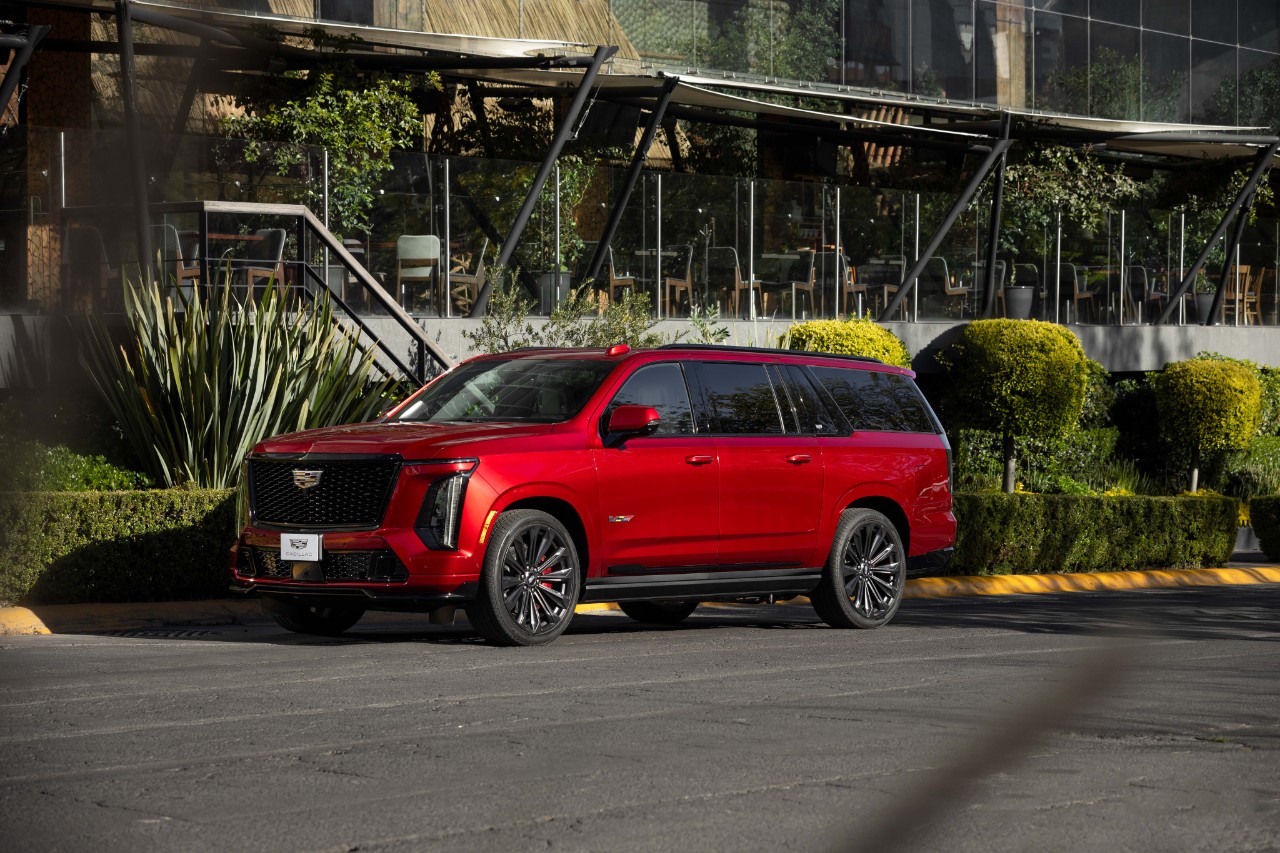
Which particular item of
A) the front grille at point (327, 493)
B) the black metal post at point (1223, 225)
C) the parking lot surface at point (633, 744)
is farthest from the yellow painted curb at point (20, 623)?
the black metal post at point (1223, 225)

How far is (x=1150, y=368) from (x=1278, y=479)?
309 cm

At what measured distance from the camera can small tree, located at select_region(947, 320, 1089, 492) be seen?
88.1 feet

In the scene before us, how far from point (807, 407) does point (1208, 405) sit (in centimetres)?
1953

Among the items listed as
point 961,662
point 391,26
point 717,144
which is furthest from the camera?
point 717,144

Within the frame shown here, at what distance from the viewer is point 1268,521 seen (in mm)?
25672

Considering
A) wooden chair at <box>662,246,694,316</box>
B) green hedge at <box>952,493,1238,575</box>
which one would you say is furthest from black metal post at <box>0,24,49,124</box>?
green hedge at <box>952,493,1238,575</box>

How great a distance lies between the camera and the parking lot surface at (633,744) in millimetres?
6176

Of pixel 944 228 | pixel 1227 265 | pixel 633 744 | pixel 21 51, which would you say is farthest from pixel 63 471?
pixel 1227 265

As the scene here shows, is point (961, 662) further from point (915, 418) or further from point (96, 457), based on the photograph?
point (96, 457)

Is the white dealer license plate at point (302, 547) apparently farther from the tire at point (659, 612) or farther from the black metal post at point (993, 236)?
the black metal post at point (993, 236)

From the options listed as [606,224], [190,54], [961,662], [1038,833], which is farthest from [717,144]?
[1038,833]

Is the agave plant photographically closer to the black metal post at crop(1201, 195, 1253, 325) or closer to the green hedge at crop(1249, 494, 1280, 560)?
the green hedge at crop(1249, 494, 1280, 560)

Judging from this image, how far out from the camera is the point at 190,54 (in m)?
23.3

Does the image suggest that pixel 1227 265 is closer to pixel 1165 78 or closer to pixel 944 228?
pixel 1165 78
